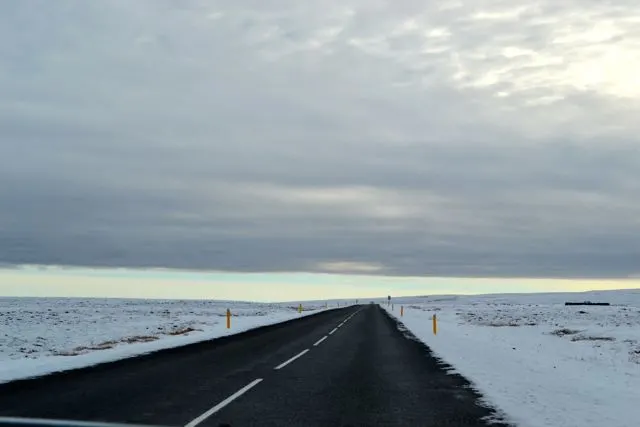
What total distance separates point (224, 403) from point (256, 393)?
1.41 meters

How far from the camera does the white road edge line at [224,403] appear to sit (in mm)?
9602

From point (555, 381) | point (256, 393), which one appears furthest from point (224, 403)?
point (555, 381)

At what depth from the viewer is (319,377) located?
15.6 metres

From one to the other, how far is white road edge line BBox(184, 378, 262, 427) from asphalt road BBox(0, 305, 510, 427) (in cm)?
Answer: 2

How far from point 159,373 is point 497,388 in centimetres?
776

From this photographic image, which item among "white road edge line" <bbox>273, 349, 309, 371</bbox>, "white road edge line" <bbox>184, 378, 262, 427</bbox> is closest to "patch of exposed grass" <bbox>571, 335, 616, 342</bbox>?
"white road edge line" <bbox>273, 349, 309, 371</bbox>

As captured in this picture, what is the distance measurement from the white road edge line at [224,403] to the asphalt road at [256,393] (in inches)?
0.6

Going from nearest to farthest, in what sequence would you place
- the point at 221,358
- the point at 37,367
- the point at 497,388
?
the point at 497,388
the point at 37,367
the point at 221,358

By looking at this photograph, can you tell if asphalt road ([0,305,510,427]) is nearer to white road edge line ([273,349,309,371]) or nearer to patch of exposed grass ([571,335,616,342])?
white road edge line ([273,349,309,371])

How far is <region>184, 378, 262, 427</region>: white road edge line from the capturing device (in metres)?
9.60

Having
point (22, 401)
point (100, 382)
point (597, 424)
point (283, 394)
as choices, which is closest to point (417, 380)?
point (283, 394)

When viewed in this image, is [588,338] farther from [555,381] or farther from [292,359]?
[555,381]

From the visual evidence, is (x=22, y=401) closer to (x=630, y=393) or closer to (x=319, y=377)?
(x=319, y=377)

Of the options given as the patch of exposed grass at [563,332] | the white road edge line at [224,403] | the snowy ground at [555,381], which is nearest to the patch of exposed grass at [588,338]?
the patch of exposed grass at [563,332]
